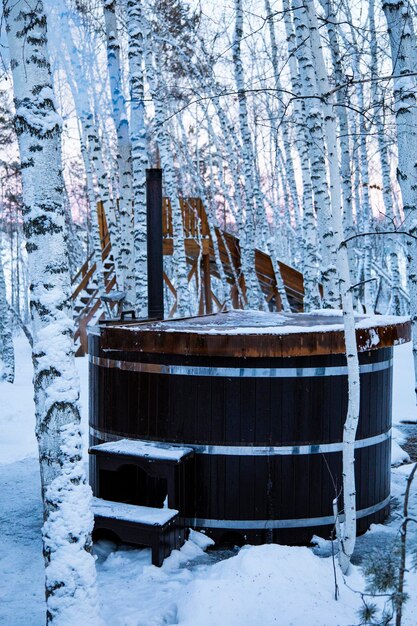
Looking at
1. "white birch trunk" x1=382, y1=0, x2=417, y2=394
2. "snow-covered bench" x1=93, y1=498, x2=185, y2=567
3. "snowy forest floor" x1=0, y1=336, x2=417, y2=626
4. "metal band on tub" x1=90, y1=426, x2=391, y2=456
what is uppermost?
"white birch trunk" x1=382, y1=0, x2=417, y2=394

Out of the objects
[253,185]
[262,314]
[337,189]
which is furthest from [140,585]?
[253,185]

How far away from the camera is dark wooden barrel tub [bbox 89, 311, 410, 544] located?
4.34m

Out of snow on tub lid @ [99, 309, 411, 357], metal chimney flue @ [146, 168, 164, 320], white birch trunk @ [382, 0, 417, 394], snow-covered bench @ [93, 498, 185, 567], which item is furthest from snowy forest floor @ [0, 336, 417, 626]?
white birch trunk @ [382, 0, 417, 394]

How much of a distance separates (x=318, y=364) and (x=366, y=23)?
14.7m

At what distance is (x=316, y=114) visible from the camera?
8.99 meters

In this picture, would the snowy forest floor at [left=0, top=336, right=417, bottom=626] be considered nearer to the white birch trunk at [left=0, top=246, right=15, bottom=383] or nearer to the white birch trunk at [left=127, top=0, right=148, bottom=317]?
the white birch trunk at [left=127, top=0, right=148, bottom=317]

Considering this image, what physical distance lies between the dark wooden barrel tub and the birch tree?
137 cm

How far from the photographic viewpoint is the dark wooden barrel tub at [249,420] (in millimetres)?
4336

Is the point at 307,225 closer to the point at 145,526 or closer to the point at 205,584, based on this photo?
the point at 145,526

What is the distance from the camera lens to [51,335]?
302 cm

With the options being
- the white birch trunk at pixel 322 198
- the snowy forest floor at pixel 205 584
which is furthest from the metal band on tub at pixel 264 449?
the white birch trunk at pixel 322 198

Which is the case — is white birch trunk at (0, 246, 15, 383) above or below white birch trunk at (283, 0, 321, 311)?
below

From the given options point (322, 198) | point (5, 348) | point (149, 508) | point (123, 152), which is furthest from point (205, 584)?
point (5, 348)

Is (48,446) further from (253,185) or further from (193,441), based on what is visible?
(253,185)
